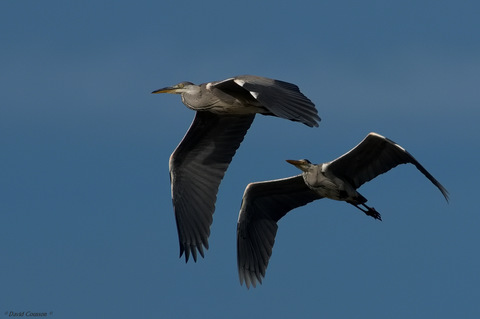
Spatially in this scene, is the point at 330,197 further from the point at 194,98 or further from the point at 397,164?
the point at 194,98

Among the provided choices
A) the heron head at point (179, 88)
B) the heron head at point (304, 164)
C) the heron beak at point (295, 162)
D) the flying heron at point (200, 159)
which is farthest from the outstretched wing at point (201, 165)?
the heron head at point (304, 164)

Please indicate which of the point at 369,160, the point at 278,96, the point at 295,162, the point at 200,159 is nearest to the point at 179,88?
the point at 200,159

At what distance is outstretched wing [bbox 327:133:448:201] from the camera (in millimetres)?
14984

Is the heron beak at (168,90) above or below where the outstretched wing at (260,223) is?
above

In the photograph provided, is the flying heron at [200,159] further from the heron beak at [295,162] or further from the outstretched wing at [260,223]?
the heron beak at [295,162]

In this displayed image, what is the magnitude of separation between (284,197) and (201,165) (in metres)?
1.57

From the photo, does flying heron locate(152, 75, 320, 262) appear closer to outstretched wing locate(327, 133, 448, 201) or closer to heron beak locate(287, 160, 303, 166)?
heron beak locate(287, 160, 303, 166)

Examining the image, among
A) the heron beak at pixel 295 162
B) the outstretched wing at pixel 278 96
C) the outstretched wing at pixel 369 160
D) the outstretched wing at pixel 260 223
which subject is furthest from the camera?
the outstretched wing at pixel 260 223

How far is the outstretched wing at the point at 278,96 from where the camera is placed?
1418 centimetres

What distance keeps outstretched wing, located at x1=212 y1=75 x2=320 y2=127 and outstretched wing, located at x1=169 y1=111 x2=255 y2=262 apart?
5.24 feet

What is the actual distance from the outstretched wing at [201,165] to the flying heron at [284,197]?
721 millimetres

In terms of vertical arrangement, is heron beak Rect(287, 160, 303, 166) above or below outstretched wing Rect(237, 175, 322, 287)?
above

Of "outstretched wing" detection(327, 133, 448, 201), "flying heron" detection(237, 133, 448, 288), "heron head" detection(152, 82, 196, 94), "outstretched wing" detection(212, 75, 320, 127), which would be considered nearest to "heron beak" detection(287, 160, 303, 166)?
"flying heron" detection(237, 133, 448, 288)

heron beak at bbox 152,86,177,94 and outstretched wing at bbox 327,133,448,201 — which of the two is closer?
outstretched wing at bbox 327,133,448,201
